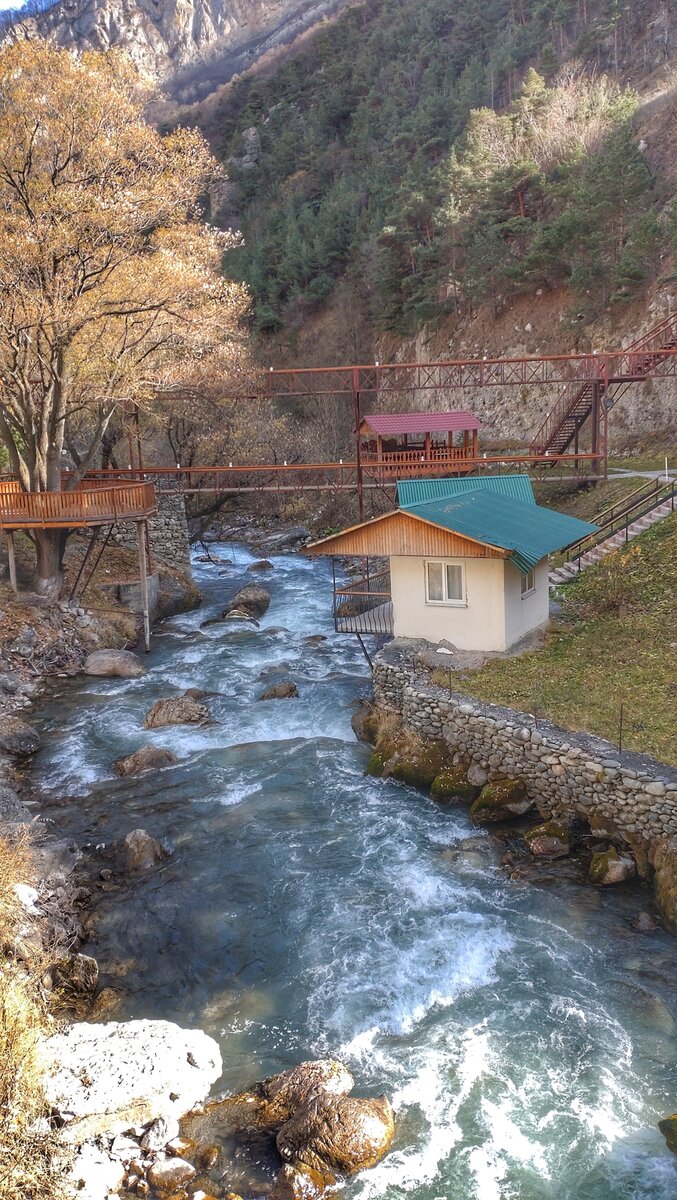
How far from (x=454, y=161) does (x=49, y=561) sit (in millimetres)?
44662

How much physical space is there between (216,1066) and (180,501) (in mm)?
30885

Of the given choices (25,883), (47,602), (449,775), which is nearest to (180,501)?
(47,602)

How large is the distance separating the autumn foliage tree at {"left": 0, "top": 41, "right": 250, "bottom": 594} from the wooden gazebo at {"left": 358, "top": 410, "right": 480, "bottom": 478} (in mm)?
8804

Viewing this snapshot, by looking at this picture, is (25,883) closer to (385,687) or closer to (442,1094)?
(442,1094)

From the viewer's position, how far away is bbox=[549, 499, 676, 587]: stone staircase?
27.9m

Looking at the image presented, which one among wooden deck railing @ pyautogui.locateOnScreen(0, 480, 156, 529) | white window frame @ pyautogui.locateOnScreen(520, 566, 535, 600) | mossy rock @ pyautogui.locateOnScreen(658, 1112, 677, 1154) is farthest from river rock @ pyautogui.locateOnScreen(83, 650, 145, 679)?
mossy rock @ pyautogui.locateOnScreen(658, 1112, 677, 1154)

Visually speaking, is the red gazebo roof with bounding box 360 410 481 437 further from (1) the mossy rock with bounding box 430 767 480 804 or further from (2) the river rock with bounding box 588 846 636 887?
(2) the river rock with bounding box 588 846 636 887

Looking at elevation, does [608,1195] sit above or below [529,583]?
below

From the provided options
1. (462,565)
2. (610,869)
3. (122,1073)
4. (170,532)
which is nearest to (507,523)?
(462,565)

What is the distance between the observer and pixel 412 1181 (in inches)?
368

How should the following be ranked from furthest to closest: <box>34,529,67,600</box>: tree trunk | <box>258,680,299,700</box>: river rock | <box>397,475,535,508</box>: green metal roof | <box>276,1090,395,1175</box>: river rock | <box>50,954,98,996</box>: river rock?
<box>34,529,67,600</box>: tree trunk, <box>397,475,535,508</box>: green metal roof, <box>258,680,299,700</box>: river rock, <box>50,954,98,996</box>: river rock, <box>276,1090,395,1175</box>: river rock

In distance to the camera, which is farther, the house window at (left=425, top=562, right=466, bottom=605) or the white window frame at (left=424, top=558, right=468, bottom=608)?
the house window at (left=425, top=562, right=466, bottom=605)

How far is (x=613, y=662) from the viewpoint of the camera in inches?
808

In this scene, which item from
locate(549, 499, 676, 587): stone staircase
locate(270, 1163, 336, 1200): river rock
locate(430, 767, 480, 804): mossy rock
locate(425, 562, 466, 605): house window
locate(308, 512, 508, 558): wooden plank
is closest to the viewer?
locate(270, 1163, 336, 1200): river rock
